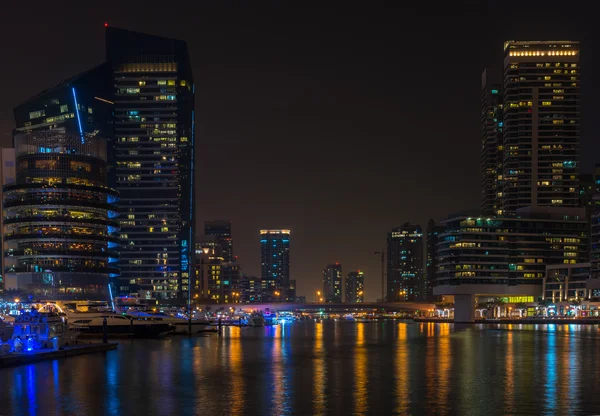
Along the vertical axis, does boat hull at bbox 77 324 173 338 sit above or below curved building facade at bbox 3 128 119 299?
below

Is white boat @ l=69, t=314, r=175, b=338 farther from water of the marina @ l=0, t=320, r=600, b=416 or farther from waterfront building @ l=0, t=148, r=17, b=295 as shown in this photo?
waterfront building @ l=0, t=148, r=17, b=295

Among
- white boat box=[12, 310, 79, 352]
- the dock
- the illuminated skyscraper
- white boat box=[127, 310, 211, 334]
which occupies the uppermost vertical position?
the illuminated skyscraper

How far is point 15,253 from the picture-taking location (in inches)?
7283

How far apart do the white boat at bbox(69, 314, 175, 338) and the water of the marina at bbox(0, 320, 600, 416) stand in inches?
1877

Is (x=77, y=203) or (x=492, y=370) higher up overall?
(x=77, y=203)

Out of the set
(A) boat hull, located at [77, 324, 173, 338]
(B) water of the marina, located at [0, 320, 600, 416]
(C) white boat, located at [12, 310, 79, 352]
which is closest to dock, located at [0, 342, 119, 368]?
(B) water of the marina, located at [0, 320, 600, 416]

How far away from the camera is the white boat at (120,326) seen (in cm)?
13488

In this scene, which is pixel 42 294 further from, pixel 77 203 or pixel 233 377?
pixel 233 377

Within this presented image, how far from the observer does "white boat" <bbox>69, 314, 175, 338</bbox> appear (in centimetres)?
13488

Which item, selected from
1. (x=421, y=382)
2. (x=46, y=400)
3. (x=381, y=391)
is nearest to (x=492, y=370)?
(x=421, y=382)

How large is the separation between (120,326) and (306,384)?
8759 cm

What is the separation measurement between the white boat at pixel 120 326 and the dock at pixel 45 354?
44.3 m

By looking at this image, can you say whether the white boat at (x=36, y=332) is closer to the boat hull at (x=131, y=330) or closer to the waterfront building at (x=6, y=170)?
the boat hull at (x=131, y=330)

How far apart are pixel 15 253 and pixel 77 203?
19.6m
